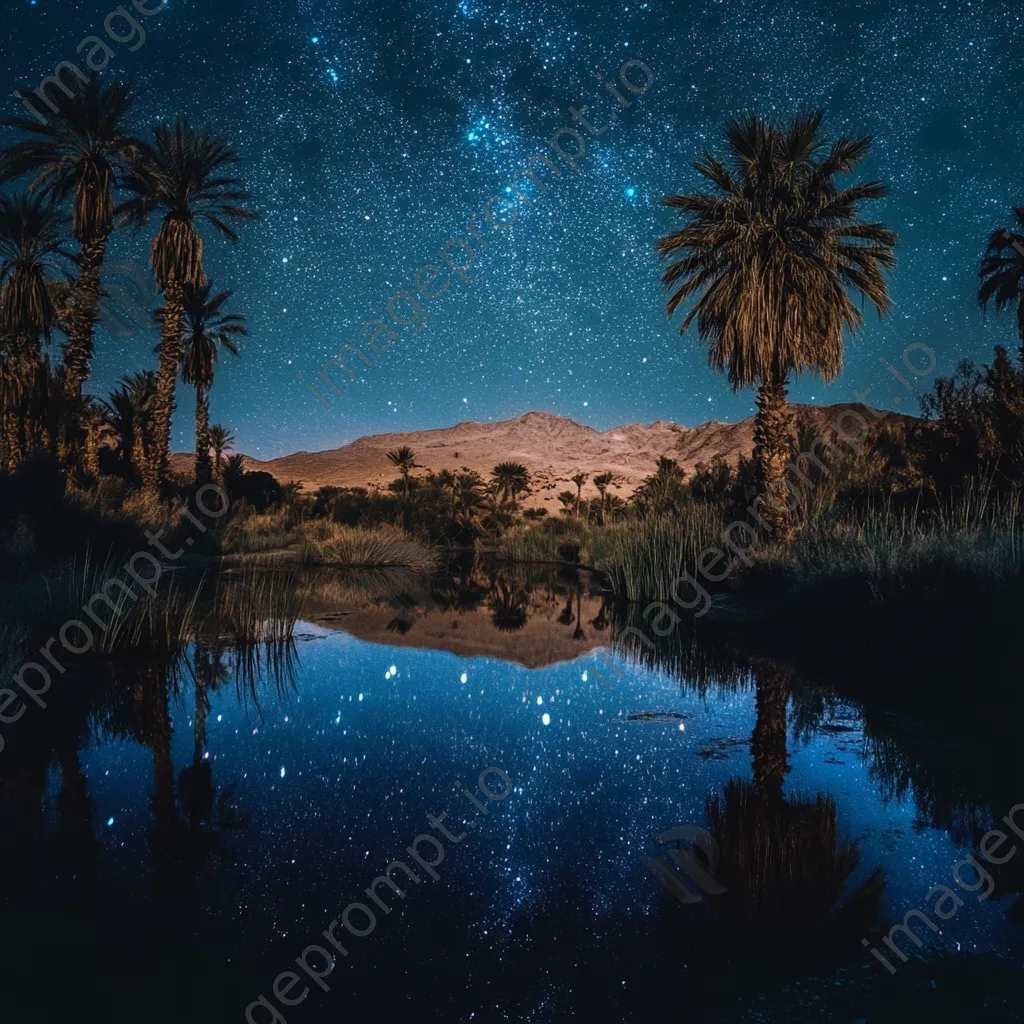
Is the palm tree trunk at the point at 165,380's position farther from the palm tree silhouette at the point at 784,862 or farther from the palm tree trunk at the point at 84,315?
the palm tree silhouette at the point at 784,862

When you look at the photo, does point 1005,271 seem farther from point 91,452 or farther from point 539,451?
point 539,451

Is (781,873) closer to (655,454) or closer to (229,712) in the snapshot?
(229,712)

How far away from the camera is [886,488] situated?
16.5m

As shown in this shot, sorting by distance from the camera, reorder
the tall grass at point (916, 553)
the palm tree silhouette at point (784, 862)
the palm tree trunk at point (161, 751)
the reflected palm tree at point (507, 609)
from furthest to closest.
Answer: the reflected palm tree at point (507, 609), the tall grass at point (916, 553), the palm tree trunk at point (161, 751), the palm tree silhouette at point (784, 862)

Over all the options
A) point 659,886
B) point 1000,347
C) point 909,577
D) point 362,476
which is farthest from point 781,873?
point 362,476

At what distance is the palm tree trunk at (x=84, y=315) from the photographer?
70.6 ft

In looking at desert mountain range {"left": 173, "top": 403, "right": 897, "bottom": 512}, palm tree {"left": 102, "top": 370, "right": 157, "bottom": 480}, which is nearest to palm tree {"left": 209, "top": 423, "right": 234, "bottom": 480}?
palm tree {"left": 102, "top": 370, "right": 157, "bottom": 480}

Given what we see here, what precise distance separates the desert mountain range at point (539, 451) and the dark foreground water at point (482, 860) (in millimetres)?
65279

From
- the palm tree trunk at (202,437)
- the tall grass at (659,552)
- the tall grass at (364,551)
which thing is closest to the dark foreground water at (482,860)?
the tall grass at (659,552)

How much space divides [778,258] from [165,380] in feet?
65.9

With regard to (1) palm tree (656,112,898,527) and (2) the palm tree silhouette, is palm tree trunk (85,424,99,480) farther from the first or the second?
(2) the palm tree silhouette

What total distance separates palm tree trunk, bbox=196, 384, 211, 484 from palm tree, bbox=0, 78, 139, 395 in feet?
39.0

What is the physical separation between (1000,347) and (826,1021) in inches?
713

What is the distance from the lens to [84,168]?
861 inches
